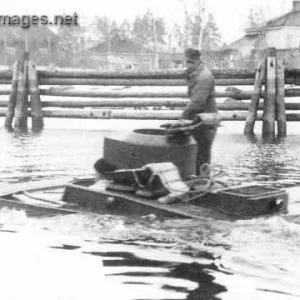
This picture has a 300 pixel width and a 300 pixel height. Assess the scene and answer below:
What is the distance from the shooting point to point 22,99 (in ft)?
53.3

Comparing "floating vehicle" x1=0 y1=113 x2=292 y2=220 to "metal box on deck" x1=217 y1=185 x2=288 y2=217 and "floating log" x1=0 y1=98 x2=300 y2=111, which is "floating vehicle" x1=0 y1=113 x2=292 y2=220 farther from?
"floating log" x1=0 y1=98 x2=300 y2=111

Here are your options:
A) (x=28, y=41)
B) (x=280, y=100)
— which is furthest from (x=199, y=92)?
(x=28, y=41)

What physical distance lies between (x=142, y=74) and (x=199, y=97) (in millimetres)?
7812

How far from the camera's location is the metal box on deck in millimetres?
6758

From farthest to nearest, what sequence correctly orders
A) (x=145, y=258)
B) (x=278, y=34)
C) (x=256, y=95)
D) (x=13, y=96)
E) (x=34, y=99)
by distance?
(x=278, y=34) → (x=13, y=96) → (x=34, y=99) → (x=256, y=95) → (x=145, y=258)

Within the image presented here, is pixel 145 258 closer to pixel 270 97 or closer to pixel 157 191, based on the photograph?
pixel 157 191

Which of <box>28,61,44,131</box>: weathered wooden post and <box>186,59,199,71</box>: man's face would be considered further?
<box>28,61,44,131</box>: weathered wooden post

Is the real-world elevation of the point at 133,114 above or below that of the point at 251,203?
above

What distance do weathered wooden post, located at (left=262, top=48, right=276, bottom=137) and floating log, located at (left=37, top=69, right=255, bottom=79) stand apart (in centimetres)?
104

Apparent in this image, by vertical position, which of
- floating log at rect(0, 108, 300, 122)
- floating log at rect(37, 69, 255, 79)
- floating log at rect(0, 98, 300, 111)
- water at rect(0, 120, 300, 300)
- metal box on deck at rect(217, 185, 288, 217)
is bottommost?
water at rect(0, 120, 300, 300)

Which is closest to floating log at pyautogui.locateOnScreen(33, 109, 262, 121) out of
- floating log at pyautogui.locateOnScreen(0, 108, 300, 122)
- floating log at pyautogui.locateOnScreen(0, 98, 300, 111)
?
floating log at pyautogui.locateOnScreen(0, 108, 300, 122)

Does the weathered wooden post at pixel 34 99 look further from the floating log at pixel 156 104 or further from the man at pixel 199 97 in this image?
the man at pixel 199 97

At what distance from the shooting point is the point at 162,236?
6.10 m

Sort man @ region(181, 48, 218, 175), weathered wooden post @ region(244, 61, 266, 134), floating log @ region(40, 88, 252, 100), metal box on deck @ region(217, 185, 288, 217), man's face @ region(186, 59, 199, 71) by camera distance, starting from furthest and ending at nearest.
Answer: floating log @ region(40, 88, 252, 100) → weathered wooden post @ region(244, 61, 266, 134) → man's face @ region(186, 59, 199, 71) → man @ region(181, 48, 218, 175) → metal box on deck @ region(217, 185, 288, 217)
